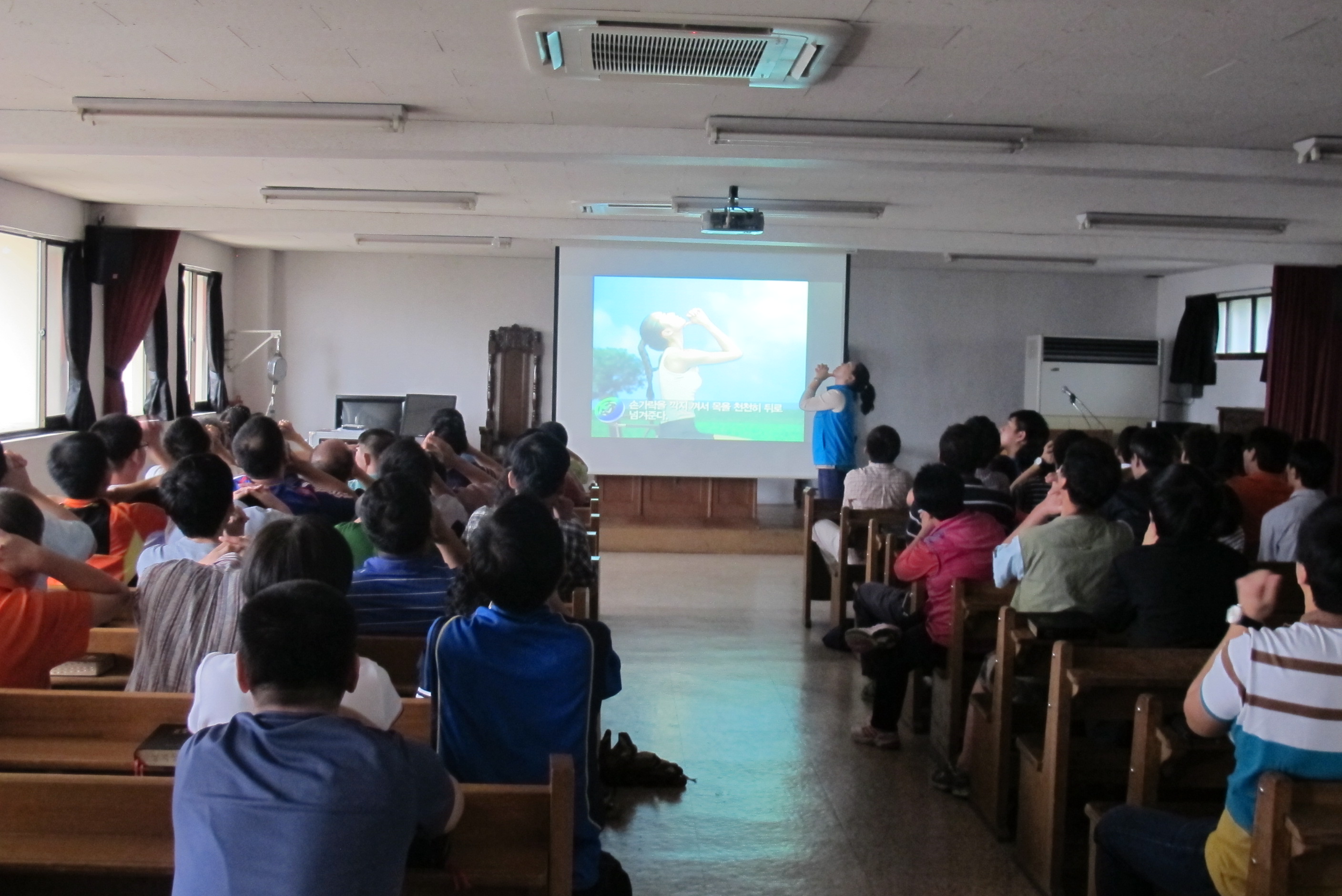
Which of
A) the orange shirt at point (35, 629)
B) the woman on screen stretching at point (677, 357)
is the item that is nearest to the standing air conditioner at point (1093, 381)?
the woman on screen stretching at point (677, 357)

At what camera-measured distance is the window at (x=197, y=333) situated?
10393 millimetres

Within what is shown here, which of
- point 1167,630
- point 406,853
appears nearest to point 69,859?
point 406,853

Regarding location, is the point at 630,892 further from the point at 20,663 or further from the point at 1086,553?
the point at 1086,553

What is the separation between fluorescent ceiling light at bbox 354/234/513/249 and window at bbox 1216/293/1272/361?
6845 mm

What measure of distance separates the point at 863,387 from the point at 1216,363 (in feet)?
15.3

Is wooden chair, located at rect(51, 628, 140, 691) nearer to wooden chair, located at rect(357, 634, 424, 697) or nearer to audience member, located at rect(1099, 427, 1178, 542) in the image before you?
wooden chair, located at rect(357, 634, 424, 697)

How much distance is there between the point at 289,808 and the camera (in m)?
1.43

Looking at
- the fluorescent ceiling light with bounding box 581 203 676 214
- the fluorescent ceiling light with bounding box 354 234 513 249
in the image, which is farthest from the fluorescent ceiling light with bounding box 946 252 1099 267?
the fluorescent ceiling light with bounding box 354 234 513 249

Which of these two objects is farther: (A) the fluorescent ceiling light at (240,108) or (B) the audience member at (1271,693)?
(A) the fluorescent ceiling light at (240,108)

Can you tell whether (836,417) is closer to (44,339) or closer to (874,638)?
(874,638)

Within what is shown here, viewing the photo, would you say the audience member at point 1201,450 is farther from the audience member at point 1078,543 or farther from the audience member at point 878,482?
the audience member at point 1078,543

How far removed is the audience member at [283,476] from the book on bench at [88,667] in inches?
38.9

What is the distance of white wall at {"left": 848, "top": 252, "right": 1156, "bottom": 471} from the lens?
1174 cm

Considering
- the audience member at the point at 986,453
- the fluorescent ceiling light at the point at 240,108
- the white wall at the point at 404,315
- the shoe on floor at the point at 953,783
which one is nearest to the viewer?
the shoe on floor at the point at 953,783
